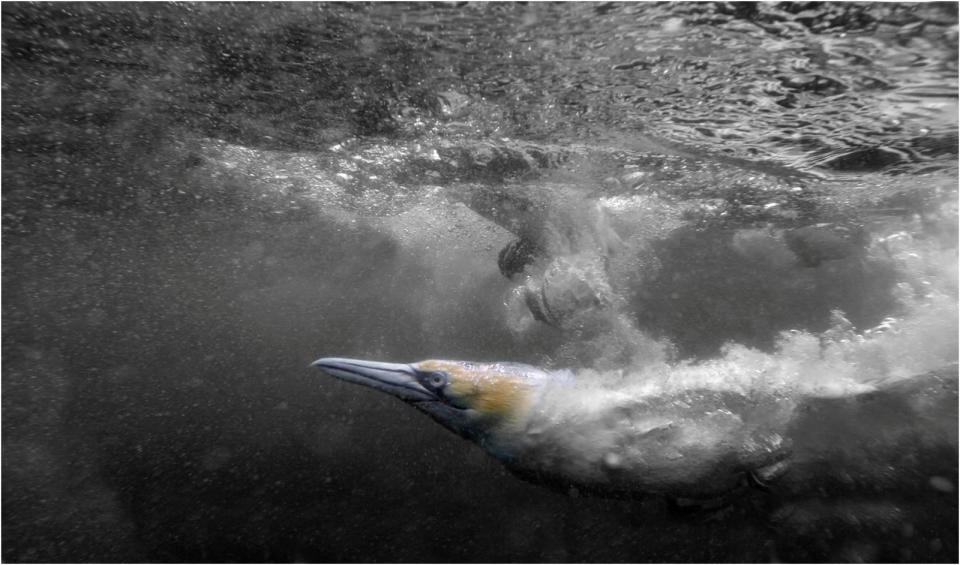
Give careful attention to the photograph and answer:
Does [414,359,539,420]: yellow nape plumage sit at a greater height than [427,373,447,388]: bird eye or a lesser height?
lesser

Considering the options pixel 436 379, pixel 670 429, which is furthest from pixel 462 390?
pixel 670 429

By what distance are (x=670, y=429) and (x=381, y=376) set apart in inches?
88.8

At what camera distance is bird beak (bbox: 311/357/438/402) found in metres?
2.76

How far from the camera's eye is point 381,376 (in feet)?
9.31

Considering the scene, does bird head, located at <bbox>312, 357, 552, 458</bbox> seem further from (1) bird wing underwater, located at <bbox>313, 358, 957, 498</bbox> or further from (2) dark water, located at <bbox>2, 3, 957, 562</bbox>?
(2) dark water, located at <bbox>2, 3, 957, 562</bbox>

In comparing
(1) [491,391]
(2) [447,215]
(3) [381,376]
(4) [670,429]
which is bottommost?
(2) [447,215]

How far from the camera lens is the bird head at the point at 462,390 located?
2816 mm

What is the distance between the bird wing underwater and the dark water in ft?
1.36

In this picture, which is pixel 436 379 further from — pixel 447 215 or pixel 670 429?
pixel 447 215

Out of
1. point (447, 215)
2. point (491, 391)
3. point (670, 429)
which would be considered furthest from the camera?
point (447, 215)

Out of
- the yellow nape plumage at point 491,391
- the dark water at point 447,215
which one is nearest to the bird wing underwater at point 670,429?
the yellow nape plumage at point 491,391

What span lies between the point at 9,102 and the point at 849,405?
1083 cm

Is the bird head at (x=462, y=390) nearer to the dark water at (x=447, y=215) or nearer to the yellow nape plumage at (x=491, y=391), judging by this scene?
the yellow nape plumage at (x=491, y=391)

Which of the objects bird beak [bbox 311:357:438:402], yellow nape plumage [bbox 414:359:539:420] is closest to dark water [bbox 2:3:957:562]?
yellow nape plumage [bbox 414:359:539:420]
